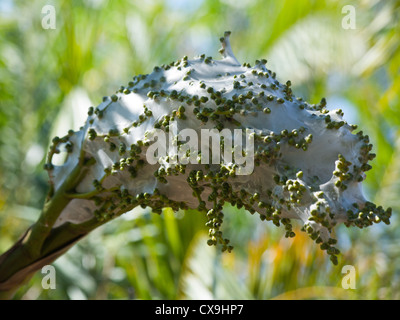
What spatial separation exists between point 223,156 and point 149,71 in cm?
332

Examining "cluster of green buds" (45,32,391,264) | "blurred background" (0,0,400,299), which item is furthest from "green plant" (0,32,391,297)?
"blurred background" (0,0,400,299)

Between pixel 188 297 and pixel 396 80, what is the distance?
229 cm

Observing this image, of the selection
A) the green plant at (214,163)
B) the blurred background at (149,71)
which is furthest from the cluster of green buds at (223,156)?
the blurred background at (149,71)

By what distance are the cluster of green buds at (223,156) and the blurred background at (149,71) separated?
5.60ft

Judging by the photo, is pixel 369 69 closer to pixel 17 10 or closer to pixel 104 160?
pixel 104 160

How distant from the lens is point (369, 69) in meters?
3.84

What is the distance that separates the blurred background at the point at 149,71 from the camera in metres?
3.23

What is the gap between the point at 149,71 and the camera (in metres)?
4.38

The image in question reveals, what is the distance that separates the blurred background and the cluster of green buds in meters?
1.71

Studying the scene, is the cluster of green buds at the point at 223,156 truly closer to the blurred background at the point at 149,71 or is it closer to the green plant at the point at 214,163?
the green plant at the point at 214,163

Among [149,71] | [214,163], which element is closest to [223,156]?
[214,163]

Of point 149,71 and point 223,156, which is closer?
point 223,156

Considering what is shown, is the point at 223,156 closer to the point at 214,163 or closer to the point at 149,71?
the point at 214,163
